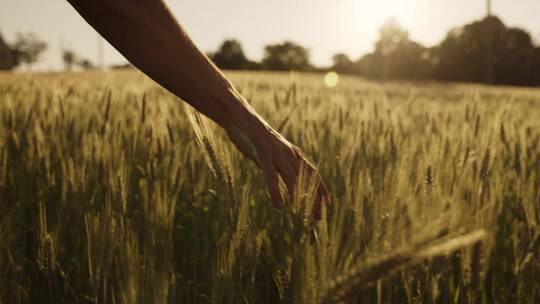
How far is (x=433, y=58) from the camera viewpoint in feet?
135

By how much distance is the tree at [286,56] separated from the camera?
1745 inches

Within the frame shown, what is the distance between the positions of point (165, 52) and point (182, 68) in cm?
4

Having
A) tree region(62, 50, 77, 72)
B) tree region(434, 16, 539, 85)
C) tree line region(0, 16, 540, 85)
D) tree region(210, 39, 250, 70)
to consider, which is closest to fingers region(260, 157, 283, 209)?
tree line region(0, 16, 540, 85)

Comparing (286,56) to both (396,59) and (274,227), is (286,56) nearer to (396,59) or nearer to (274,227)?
(396,59)

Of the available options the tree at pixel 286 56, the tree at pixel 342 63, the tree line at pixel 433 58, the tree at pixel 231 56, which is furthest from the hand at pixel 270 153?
the tree at pixel 342 63

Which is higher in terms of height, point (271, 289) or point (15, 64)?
point (15, 64)

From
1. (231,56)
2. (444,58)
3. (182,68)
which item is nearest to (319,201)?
(182,68)

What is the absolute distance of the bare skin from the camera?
779 mm

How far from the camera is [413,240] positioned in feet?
1.33

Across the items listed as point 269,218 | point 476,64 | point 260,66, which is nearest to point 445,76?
point 476,64

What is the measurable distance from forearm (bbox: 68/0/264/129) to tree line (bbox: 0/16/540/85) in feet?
114

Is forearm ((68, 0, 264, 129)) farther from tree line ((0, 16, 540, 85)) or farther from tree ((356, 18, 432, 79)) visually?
tree ((356, 18, 432, 79))

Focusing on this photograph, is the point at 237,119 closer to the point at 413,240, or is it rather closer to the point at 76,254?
the point at 413,240

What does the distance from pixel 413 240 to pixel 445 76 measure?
140 ft
